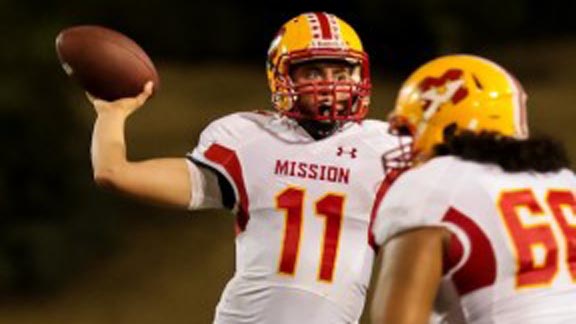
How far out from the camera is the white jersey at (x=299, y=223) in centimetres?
369

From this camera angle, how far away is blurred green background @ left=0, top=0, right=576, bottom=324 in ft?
28.0

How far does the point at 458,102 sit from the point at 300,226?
3.42 feet

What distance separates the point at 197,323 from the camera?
26.5ft

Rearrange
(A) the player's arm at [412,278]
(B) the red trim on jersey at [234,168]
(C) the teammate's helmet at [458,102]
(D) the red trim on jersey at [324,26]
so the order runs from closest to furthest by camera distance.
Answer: (A) the player's arm at [412,278], (C) the teammate's helmet at [458,102], (B) the red trim on jersey at [234,168], (D) the red trim on jersey at [324,26]

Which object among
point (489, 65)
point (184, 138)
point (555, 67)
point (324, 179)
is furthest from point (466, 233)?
point (555, 67)

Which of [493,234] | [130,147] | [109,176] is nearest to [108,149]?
[109,176]

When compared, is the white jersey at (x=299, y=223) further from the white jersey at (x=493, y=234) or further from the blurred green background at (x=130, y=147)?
the blurred green background at (x=130, y=147)

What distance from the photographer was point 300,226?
3.72 m

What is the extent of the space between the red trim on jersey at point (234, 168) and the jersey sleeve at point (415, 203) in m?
1.15

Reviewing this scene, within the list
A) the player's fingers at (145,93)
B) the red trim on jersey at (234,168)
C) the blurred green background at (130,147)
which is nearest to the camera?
the red trim on jersey at (234,168)

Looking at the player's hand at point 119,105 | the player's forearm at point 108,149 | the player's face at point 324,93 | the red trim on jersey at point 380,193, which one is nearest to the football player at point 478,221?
the red trim on jersey at point 380,193

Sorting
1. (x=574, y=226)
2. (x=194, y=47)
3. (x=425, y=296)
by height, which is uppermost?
(x=194, y=47)

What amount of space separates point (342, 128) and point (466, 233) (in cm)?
134

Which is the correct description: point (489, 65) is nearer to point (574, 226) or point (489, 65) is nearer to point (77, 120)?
point (574, 226)
